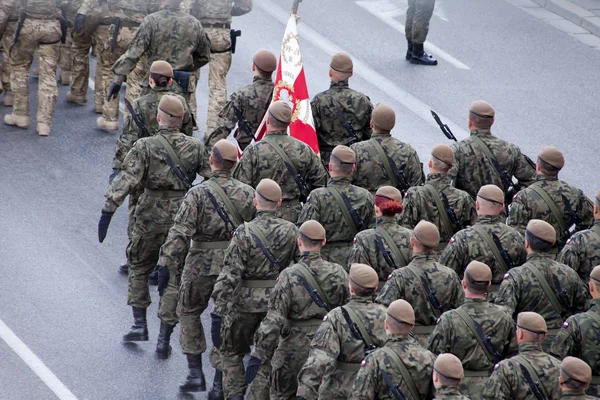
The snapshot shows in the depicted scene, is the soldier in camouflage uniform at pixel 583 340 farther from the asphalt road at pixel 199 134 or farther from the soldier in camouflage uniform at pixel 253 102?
the soldier in camouflage uniform at pixel 253 102

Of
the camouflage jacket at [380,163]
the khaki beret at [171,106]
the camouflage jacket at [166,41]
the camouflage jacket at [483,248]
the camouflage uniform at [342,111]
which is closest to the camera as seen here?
the camouflage jacket at [483,248]

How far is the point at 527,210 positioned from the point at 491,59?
8.12 meters

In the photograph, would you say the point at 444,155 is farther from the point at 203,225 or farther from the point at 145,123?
the point at 145,123

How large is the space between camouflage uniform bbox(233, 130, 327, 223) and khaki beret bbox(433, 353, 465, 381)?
3.98 meters

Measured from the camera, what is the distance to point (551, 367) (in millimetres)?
9578

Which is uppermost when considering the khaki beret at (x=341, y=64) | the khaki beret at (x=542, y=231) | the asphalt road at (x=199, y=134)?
the khaki beret at (x=542, y=231)

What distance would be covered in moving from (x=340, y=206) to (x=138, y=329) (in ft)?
7.81

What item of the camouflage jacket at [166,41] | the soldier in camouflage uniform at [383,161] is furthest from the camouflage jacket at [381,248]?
the camouflage jacket at [166,41]

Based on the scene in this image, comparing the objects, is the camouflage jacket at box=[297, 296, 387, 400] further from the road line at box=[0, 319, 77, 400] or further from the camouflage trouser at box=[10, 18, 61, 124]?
the camouflage trouser at box=[10, 18, 61, 124]

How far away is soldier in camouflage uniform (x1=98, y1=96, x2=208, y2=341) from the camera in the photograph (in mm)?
12477

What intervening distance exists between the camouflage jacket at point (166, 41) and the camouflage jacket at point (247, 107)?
3.81 ft

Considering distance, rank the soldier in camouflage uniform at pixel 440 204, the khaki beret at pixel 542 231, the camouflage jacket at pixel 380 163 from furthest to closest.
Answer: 1. the camouflage jacket at pixel 380 163
2. the soldier in camouflage uniform at pixel 440 204
3. the khaki beret at pixel 542 231

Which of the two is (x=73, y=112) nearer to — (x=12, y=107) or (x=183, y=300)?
(x=12, y=107)

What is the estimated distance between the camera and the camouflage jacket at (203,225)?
456 inches
